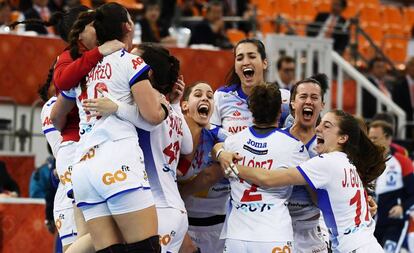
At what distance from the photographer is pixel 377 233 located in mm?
10875

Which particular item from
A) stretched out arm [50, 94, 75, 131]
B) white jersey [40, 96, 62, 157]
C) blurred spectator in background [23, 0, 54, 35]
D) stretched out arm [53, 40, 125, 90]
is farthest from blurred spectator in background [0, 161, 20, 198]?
stretched out arm [53, 40, 125, 90]

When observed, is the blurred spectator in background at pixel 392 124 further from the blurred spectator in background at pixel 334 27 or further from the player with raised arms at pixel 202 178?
the player with raised arms at pixel 202 178

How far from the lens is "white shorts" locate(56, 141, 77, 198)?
6.82m

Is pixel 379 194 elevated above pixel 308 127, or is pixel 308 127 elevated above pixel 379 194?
pixel 308 127

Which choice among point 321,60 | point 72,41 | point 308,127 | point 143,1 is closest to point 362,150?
point 308,127

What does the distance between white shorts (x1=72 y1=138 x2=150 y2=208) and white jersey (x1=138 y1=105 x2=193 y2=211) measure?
0.35m

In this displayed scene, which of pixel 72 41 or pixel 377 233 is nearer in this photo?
pixel 72 41

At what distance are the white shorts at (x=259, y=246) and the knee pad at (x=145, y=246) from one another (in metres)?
0.82

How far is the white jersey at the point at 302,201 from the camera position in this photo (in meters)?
7.11

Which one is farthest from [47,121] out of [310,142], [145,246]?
[310,142]

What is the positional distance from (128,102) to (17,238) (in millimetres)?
4239

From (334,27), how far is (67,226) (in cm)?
1015

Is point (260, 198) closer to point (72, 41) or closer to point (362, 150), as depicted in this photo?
point (362, 150)

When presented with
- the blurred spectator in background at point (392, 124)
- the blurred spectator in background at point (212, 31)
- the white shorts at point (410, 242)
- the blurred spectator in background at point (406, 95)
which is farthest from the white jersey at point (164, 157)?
the blurred spectator in background at point (406, 95)
